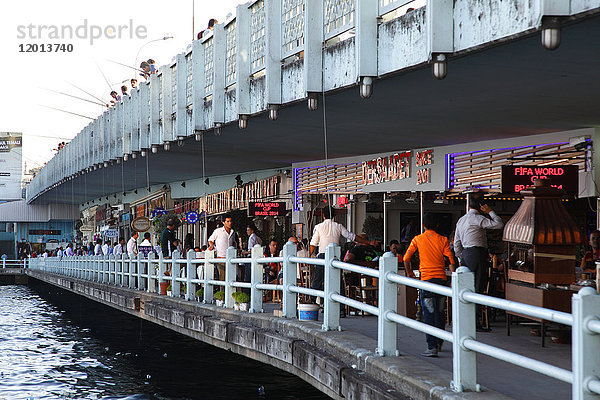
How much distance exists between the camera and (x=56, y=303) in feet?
125

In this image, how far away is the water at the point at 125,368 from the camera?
1299 cm

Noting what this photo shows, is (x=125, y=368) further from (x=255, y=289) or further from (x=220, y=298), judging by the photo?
(x=255, y=289)

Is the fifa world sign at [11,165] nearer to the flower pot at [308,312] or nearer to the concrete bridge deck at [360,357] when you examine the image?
the concrete bridge deck at [360,357]

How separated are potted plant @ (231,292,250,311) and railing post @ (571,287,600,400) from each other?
9848 millimetres

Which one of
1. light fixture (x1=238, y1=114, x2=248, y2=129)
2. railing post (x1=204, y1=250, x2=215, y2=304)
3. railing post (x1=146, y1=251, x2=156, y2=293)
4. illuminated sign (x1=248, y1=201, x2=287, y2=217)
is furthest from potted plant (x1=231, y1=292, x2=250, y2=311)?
illuminated sign (x1=248, y1=201, x2=287, y2=217)

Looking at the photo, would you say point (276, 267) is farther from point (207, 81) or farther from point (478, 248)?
point (478, 248)

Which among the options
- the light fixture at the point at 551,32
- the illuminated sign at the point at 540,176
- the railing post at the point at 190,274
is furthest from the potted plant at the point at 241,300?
the light fixture at the point at 551,32

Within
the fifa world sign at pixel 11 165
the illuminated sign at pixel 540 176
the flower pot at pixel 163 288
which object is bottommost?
the flower pot at pixel 163 288

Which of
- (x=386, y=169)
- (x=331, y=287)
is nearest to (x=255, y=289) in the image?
(x=331, y=287)

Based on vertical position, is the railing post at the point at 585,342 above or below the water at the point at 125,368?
above

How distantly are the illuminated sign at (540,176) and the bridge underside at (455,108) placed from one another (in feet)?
2.93

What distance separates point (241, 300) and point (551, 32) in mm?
7445

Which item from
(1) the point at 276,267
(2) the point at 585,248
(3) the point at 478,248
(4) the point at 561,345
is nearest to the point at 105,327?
(1) the point at 276,267

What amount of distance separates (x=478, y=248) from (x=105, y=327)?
15558 millimetres
